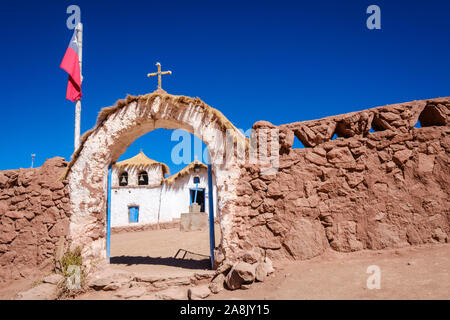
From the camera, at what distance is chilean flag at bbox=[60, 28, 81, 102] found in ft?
29.7

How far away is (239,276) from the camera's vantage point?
386cm

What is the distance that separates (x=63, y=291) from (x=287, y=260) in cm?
317

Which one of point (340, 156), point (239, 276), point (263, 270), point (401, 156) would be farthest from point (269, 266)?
point (401, 156)

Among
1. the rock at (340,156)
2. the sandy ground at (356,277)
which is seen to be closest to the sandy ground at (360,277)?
the sandy ground at (356,277)

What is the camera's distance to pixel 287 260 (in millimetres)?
4203

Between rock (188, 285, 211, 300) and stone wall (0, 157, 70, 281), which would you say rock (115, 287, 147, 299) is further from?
stone wall (0, 157, 70, 281)

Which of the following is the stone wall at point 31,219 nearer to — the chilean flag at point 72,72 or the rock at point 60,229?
the rock at point 60,229

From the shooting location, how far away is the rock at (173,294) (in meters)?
3.96

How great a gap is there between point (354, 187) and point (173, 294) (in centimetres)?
281

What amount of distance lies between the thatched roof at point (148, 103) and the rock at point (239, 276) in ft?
5.92

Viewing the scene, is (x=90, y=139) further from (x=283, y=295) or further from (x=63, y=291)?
(x=283, y=295)

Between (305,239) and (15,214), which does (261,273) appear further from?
(15,214)

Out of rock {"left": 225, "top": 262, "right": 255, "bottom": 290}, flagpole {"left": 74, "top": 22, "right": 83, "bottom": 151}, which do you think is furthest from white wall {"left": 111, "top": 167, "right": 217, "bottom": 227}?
rock {"left": 225, "top": 262, "right": 255, "bottom": 290}

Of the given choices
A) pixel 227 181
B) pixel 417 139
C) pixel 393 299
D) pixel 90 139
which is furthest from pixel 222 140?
pixel 393 299
